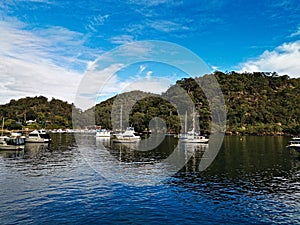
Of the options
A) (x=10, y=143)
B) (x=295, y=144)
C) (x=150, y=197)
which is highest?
(x=10, y=143)

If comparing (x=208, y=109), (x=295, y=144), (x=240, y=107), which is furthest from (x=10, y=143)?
(x=240, y=107)

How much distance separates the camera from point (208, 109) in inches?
5556

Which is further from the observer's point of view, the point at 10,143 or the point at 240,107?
the point at 240,107

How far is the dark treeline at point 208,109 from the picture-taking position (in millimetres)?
139000

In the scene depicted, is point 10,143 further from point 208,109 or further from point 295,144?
point 208,109

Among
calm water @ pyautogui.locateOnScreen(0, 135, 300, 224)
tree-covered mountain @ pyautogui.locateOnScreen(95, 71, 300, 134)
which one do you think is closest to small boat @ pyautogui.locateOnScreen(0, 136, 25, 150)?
calm water @ pyautogui.locateOnScreen(0, 135, 300, 224)

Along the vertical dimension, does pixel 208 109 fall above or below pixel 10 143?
above

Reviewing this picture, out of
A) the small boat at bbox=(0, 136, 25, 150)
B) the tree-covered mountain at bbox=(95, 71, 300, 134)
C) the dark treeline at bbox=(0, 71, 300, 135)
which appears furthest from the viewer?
the tree-covered mountain at bbox=(95, 71, 300, 134)

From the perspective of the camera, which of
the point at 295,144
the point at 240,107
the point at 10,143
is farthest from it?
the point at 240,107

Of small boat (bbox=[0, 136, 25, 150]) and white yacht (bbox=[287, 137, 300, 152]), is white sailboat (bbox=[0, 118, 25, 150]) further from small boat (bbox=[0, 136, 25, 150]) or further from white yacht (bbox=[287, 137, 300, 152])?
white yacht (bbox=[287, 137, 300, 152])

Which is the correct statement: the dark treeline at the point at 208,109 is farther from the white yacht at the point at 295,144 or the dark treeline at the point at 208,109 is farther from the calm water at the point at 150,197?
the calm water at the point at 150,197

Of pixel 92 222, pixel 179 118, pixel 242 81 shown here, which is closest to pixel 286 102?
pixel 242 81

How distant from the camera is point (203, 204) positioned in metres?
22.9

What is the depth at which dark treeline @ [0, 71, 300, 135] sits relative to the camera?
5472 inches
